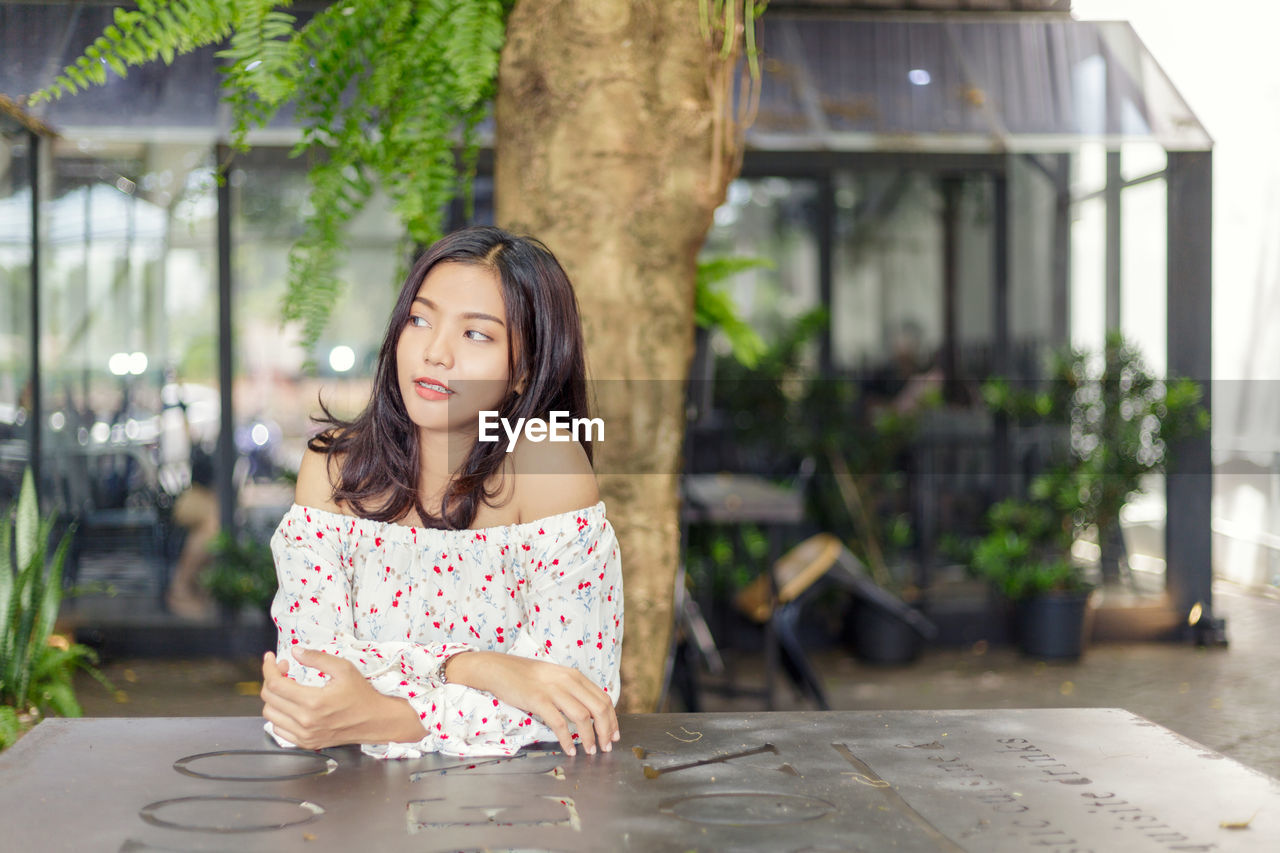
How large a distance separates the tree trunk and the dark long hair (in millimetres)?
272

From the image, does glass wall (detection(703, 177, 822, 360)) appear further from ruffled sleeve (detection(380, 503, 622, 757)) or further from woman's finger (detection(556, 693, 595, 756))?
woman's finger (detection(556, 693, 595, 756))

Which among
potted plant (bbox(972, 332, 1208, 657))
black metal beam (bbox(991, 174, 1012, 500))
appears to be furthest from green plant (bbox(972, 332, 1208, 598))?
black metal beam (bbox(991, 174, 1012, 500))

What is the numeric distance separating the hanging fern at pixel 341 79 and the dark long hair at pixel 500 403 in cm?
34

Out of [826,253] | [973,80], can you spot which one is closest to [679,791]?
[973,80]

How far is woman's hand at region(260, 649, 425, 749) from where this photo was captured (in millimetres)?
1361

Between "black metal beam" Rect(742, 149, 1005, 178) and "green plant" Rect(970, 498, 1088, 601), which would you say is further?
"black metal beam" Rect(742, 149, 1005, 178)

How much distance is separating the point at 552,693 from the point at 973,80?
4934mm

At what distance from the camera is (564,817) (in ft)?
3.80

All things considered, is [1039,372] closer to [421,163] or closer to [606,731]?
[421,163]

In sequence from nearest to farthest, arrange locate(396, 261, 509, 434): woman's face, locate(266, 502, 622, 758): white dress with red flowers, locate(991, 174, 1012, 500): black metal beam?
locate(266, 502, 622, 758): white dress with red flowers < locate(396, 261, 509, 434): woman's face < locate(991, 174, 1012, 500): black metal beam

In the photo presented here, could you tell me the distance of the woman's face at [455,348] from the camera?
168 centimetres

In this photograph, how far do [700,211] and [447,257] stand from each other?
0.53 meters

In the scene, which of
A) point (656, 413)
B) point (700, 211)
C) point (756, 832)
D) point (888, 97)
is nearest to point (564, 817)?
point (756, 832)

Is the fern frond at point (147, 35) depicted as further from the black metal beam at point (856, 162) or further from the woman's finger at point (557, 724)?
the black metal beam at point (856, 162)
